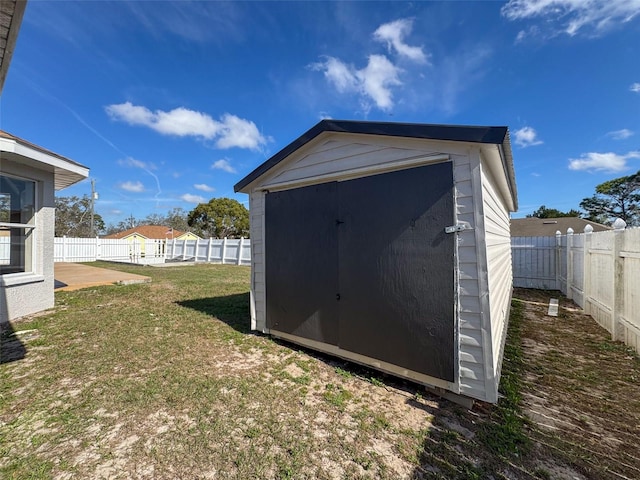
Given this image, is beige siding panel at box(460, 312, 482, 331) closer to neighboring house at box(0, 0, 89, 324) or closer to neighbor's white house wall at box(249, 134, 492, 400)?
neighbor's white house wall at box(249, 134, 492, 400)

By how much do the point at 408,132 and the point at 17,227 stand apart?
6748mm

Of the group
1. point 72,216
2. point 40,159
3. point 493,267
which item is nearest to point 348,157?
point 493,267

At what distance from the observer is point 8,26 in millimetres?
1727

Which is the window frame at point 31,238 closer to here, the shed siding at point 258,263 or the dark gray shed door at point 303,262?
the shed siding at point 258,263

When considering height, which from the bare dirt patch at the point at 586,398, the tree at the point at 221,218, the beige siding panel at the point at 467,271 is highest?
the tree at the point at 221,218

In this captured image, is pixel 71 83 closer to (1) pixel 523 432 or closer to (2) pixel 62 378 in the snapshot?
(2) pixel 62 378

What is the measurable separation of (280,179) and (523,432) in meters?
3.76

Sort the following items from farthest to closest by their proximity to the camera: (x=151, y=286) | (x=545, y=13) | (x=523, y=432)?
(x=151, y=286) → (x=545, y=13) → (x=523, y=432)

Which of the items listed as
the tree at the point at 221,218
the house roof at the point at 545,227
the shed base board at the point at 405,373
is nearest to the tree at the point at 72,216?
the tree at the point at 221,218

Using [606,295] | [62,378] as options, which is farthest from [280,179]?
[606,295]

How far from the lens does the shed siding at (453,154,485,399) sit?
2.37 m

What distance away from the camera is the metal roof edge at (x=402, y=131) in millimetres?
2279

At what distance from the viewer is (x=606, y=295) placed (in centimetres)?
461

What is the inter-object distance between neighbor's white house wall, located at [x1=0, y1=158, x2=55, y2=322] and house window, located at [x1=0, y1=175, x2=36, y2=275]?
→ 89 mm
